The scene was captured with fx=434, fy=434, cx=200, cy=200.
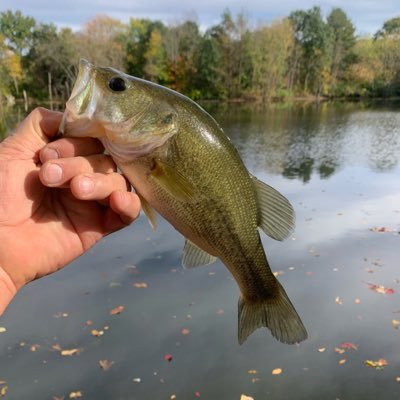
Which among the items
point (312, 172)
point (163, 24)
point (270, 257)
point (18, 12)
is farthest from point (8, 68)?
point (270, 257)

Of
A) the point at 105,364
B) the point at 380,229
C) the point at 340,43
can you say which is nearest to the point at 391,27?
the point at 340,43

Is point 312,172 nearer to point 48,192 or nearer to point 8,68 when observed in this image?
point 48,192

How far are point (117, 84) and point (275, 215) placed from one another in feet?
3.62

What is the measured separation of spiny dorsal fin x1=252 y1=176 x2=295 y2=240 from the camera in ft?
7.95

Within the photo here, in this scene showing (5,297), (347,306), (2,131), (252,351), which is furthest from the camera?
(2,131)

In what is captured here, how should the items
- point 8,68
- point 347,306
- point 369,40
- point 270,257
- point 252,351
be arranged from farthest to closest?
point 369,40 < point 8,68 < point 270,257 < point 347,306 < point 252,351

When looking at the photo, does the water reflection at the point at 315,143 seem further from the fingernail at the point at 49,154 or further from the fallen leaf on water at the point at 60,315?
the fingernail at the point at 49,154

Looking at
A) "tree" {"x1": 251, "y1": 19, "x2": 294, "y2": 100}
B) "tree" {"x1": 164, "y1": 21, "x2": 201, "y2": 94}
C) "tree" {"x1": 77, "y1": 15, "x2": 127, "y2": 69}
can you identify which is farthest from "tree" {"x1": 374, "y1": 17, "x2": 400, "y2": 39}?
"tree" {"x1": 77, "y1": 15, "x2": 127, "y2": 69}

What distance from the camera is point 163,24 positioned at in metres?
70.4

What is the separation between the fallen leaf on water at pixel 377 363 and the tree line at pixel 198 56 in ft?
192

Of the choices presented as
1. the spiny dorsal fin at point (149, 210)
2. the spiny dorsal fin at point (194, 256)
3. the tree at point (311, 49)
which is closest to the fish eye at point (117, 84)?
the spiny dorsal fin at point (149, 210)

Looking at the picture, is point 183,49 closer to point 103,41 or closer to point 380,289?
point 103,41

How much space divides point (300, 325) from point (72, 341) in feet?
14.3

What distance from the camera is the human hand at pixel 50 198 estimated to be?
85.2 inches
